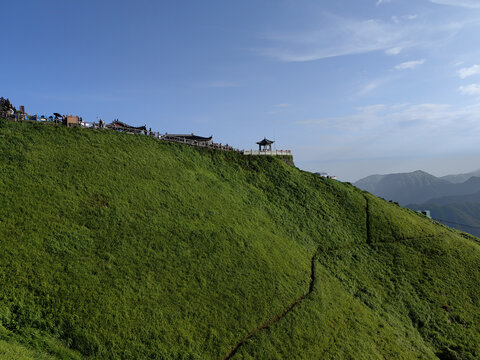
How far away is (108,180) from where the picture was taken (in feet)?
110

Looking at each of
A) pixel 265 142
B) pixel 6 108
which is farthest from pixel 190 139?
pixel 6 108

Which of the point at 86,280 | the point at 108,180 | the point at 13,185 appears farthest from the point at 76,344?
the point at 108,180

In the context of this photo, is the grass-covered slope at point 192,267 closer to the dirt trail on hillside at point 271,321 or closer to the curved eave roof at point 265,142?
the dirt trail on hillside at point 271,321

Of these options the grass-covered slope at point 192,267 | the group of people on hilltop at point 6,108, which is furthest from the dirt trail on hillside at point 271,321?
the group of people on hilltop at point 6,108

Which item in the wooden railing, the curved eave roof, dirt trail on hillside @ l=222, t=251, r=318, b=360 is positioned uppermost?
the curved eave roof

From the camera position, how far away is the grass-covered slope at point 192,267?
19750 millimetres

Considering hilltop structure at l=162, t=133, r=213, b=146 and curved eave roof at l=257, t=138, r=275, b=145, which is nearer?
hilltop structure at l=162, t=133, r=213, b=146

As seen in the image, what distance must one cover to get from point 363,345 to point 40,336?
1155 inches

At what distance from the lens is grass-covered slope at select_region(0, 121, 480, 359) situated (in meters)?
19.8

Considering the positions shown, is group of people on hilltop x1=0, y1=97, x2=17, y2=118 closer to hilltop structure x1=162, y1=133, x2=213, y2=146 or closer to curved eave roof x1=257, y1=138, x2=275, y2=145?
hilltop structure x1=162, y1=133, x2=213, y2=146

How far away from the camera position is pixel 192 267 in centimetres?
2789

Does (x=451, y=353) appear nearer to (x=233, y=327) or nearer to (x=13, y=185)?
(x=233, y=327)

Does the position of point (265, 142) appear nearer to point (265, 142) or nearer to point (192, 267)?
point (265, 142)

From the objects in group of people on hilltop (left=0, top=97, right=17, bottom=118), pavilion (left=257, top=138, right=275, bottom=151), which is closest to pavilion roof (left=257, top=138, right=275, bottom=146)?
pavilion (left=257, top=138, right=275, bottom=151)
